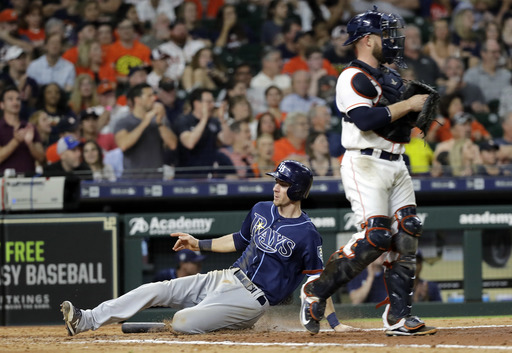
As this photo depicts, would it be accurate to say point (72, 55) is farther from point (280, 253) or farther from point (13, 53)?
point (280, 253)

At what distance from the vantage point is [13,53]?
A: 9.84 m

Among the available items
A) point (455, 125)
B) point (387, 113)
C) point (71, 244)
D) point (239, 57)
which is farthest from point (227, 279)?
point (239, 57)

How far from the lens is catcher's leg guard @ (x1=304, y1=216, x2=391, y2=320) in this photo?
15.1ft

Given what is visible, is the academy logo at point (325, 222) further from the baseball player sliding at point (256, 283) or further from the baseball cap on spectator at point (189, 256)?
the baseball player sliding at point (256, 283)

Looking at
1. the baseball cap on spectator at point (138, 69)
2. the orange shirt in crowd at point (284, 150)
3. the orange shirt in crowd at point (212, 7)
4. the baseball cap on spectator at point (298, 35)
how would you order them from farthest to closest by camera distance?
the orange shirt in crowd at point (212, 7), the baseball cap on spectator at point (298, 35), the baseball cap on spectator at point (138, 69), the orange shirt in crowd at point (284, 150)

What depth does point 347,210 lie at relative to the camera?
301 inches

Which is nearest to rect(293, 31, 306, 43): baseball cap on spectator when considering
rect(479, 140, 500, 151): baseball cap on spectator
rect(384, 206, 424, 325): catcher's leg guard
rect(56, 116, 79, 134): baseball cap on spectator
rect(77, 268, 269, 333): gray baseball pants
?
rect(479, 140, 500, 151): baseball cap on spectator

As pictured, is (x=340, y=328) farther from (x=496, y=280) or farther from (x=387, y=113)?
(x=496, y=280)

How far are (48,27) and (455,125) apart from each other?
497 centimetres

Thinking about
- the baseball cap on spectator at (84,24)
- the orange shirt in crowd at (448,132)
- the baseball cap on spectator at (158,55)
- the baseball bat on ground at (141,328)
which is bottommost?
the baseball bat on ground at (141,328)

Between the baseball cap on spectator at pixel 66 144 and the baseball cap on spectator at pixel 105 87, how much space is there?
1205 mm

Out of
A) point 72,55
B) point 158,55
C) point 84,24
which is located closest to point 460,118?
point 158,55

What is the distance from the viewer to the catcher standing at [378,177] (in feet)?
15.2

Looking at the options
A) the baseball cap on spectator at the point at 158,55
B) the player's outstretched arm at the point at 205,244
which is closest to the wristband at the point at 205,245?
the player's outstretched arm at the point at 205,244
